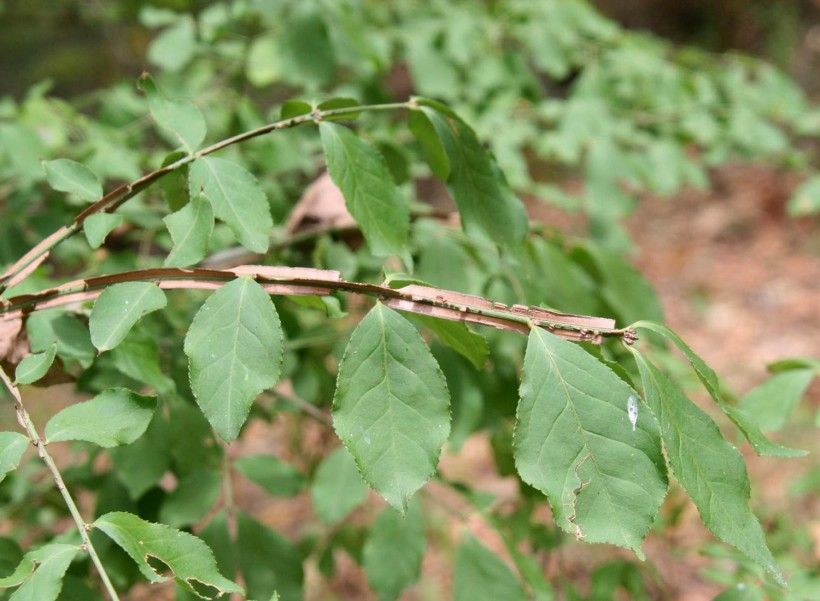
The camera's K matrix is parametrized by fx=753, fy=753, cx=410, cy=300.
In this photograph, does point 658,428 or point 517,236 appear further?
point 517,236

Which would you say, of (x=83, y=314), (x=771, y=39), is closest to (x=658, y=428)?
(x=83, y=314)

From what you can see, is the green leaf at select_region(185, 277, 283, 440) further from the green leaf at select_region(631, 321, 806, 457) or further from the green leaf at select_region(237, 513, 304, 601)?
the green leaf at select_region(237, 513, 304, 601)

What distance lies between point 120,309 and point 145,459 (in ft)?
1.16

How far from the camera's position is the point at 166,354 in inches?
41.6

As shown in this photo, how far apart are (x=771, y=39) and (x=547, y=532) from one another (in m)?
5.38

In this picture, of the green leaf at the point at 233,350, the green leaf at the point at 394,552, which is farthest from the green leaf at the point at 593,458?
the green leaf at the point at 394,552

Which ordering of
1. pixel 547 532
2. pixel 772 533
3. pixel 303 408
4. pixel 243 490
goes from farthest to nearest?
1. pixel 243 490
2. pixel 772 533
3. pixel 547 532
4. pixel 303 408

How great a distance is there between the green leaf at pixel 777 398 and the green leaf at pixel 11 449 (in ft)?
2.88

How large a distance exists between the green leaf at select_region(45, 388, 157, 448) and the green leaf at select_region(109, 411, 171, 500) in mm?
264

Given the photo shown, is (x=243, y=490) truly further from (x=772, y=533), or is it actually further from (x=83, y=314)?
(x=83, y=314)

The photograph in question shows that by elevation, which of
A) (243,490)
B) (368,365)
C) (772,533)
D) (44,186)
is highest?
(368,365)

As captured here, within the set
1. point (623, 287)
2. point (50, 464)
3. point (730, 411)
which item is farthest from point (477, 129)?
point (50, 464)

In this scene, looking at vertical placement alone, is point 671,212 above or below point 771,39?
below

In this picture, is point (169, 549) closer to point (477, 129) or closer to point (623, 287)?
point (623, 287)
